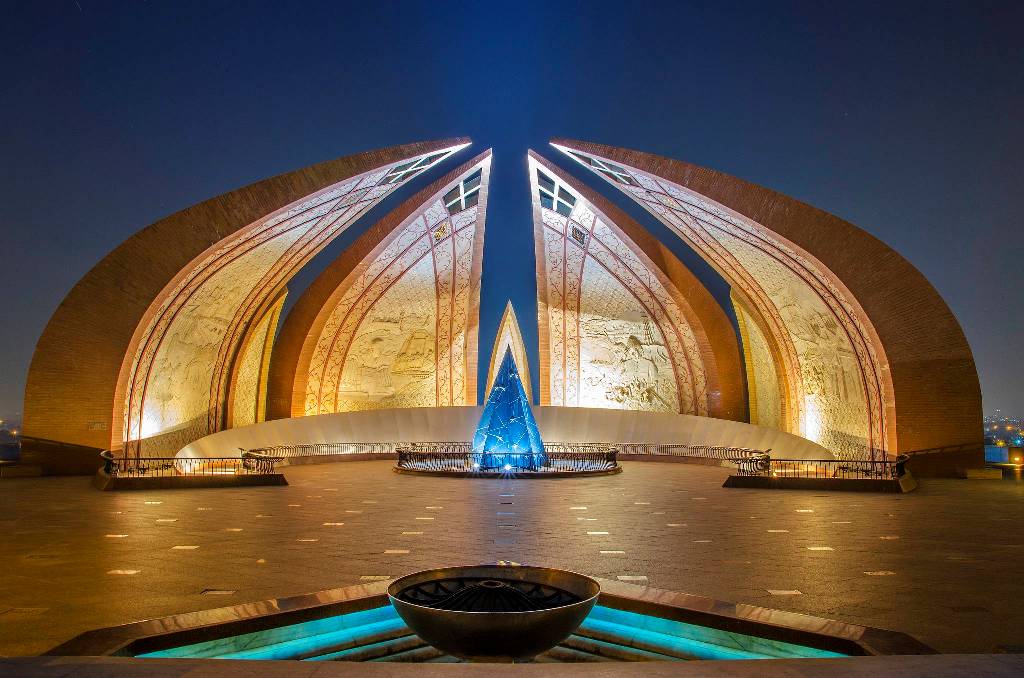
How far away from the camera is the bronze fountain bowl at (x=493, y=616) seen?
2529 mm

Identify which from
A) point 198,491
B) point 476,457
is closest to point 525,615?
point 198,491

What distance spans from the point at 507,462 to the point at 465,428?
5041 millimetres

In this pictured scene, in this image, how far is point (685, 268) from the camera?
17469mm

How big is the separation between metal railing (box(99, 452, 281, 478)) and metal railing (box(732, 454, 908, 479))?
7540mm

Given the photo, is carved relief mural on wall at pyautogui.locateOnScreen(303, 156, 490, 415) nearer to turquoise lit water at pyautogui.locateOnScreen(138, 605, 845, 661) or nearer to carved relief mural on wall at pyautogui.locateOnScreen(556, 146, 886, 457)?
carved relief mural on wall at pyautogui.locateOnScreen(556, 146, 886, 457)

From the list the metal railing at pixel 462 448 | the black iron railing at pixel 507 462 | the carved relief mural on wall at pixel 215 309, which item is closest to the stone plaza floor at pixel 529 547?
the black iron railing at pixel 507 462

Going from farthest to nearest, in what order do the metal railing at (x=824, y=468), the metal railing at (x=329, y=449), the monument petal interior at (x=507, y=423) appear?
the metal railing at (x=329, y=449) < the metal railing at (x=824, y=468) < the monument petal interior at (x=507, y=423)

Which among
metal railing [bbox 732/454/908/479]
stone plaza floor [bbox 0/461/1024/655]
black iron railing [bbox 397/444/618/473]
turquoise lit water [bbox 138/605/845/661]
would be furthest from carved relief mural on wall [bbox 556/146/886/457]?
turquoise lit water [bbox 138/605/845/661]

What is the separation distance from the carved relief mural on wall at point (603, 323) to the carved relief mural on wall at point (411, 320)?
6.52 feet

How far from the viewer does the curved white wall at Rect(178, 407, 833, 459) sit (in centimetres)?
1608

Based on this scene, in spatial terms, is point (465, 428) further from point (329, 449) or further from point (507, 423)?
point (507, 423)

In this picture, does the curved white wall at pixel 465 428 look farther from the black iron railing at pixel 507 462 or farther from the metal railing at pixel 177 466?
the black iron railing at pixel 507 462

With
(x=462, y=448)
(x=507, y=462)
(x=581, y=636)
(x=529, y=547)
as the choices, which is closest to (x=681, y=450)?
(x=462, y=448)

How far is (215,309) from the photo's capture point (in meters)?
14.9
